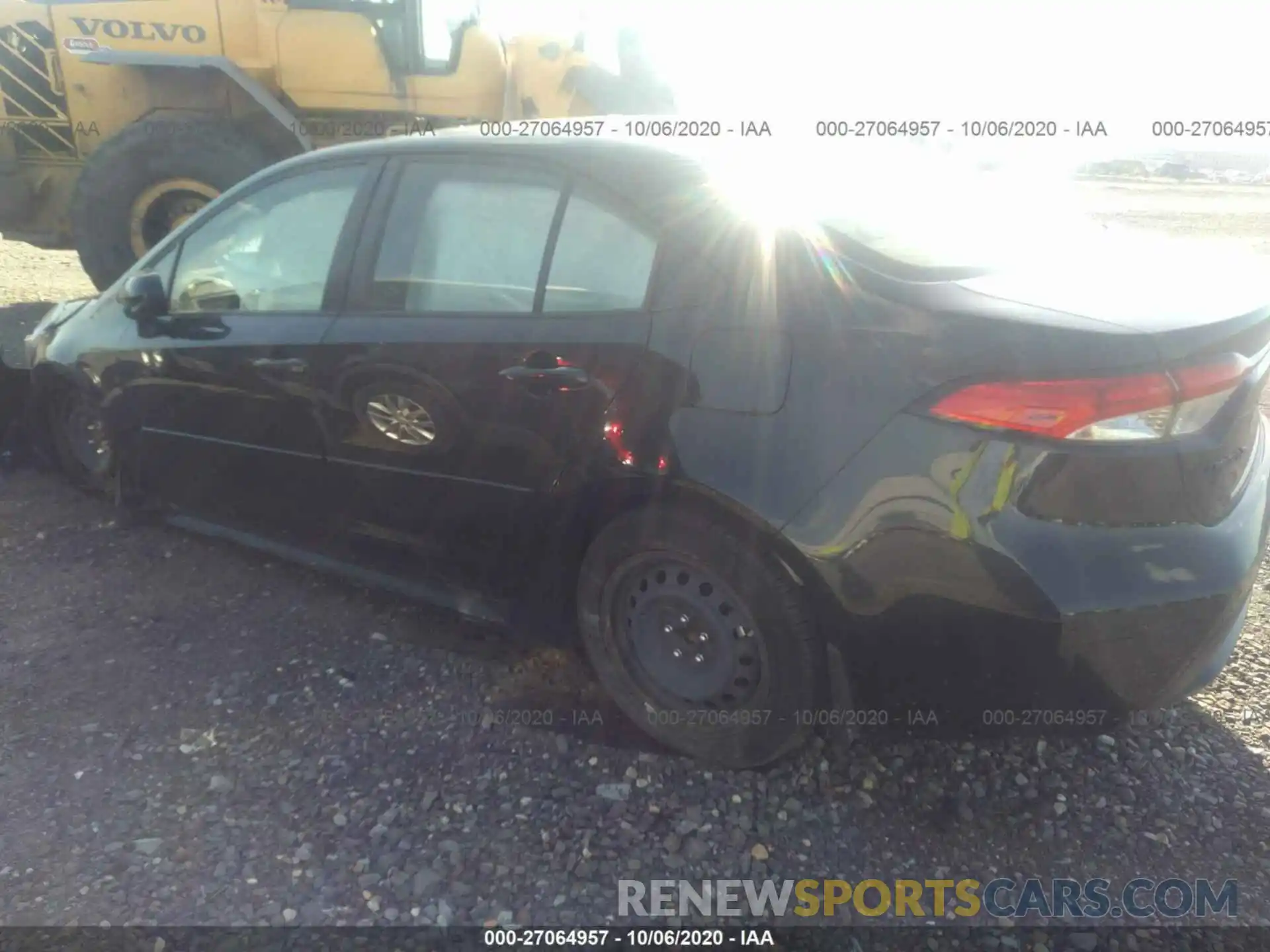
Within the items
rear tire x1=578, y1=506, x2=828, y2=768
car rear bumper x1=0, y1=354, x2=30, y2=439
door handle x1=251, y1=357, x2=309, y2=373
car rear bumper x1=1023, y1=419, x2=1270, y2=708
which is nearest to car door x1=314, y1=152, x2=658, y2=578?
door handle x1=251, y1=357, x2=309, y2=373

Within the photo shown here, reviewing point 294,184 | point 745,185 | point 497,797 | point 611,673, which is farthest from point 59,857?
point 745,185

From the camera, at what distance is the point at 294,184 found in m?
3.12

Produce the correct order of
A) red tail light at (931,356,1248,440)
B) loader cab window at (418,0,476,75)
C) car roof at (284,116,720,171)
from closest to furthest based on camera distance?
red tail light at (931,356,1248,440), car roof at (284,116,720,171), loader cab window at (418,0,476,75)

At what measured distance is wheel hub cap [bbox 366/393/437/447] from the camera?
271cm

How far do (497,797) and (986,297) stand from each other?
1.69m

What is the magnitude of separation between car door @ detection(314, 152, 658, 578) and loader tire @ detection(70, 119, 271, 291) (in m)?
4.43

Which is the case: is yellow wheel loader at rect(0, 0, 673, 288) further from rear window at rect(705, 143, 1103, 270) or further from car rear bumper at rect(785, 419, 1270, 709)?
car rear bumper at rect(785, 419, 1270, 709)

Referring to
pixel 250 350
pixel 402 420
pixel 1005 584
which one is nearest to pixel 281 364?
pixel 250 350

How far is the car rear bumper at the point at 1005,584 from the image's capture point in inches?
76.5

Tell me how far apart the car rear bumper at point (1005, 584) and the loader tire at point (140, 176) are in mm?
5915

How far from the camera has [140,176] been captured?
6.57m

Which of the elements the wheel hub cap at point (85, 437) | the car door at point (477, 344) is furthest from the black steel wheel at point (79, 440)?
the car door at point (477, 344)

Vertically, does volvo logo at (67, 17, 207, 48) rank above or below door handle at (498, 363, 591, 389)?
above

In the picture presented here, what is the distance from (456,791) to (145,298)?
6.80 feet
